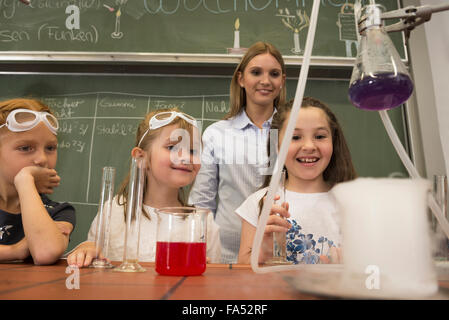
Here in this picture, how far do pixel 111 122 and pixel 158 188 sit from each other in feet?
2.66

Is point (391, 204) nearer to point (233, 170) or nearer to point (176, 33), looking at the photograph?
point (233, 170)

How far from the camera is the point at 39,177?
3.54 feet

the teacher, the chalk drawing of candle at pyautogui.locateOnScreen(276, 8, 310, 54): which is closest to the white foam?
the teacher

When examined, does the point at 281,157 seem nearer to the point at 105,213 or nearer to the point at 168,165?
the point at 105,213

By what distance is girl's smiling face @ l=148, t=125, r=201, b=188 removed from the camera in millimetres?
1348

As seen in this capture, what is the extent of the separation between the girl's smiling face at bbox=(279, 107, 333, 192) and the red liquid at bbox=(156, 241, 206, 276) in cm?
84

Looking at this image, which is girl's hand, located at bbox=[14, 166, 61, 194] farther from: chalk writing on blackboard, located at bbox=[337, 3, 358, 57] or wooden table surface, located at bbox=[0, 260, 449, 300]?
chalk writing on blackboard, located at bbox=[337, 3, 358, 57]

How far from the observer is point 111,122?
6.69 ft

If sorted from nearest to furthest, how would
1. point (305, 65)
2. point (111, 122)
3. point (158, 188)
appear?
point (305, 65), point (158, 188), point (111, 122)

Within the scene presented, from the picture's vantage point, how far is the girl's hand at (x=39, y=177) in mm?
1021

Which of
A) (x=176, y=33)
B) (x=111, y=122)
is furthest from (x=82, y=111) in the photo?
(x=176, y=33)

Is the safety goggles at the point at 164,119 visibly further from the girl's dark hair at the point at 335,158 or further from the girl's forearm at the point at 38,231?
the girl's forearm at the point at 38,231
